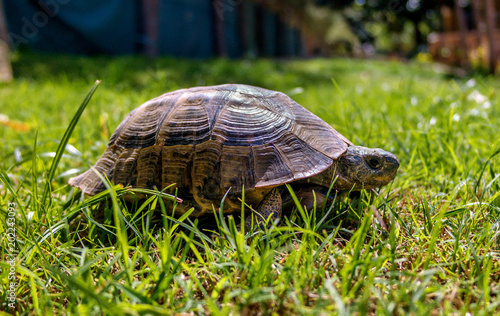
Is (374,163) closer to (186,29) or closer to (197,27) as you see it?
(186,29)

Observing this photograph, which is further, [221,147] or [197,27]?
[197,27]

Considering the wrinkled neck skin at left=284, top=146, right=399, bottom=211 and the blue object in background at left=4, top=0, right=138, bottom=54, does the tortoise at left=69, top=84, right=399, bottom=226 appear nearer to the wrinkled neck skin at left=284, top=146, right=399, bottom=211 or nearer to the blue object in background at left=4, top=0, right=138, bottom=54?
the wrinkled neck skin at left=284, top=146, right=399, bottom=211

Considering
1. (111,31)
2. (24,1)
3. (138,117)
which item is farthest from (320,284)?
(111,31)

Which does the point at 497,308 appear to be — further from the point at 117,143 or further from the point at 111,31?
the point at 111,31

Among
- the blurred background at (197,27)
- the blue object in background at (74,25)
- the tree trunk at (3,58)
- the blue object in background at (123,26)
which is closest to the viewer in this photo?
the tree trunk at (3,58)

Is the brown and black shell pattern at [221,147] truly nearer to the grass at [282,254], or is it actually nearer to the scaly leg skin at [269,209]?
the scaly leg skin at [269,209]

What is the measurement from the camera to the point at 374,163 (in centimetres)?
164

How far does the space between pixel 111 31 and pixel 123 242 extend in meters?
10.0

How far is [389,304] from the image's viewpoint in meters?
1.03

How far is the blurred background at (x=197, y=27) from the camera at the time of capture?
27.3ft

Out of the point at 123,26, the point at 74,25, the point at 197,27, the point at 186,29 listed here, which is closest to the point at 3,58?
the point at 74,25

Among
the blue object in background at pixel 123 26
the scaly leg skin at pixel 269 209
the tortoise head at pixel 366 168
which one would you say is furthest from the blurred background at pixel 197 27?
the tortoise head at pixel 366 168

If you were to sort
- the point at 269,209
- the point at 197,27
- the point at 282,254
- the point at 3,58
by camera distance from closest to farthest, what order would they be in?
the point at 282,254 < the point at 269,209 < the point at 3,58 < the point at 197,27

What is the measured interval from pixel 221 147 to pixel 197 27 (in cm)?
1283
